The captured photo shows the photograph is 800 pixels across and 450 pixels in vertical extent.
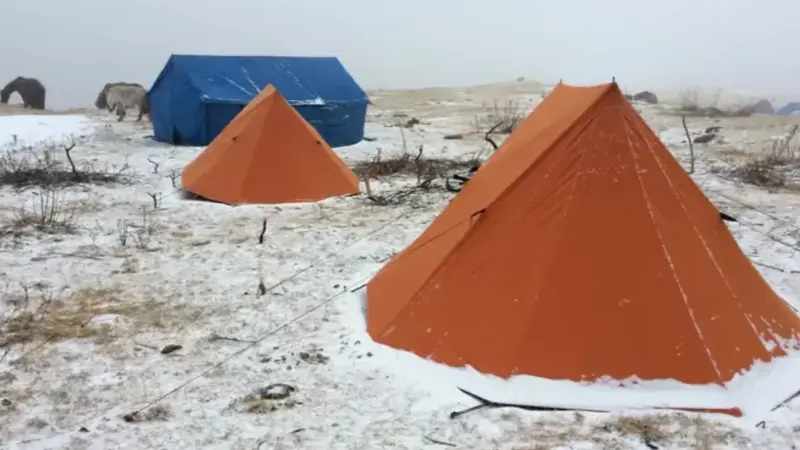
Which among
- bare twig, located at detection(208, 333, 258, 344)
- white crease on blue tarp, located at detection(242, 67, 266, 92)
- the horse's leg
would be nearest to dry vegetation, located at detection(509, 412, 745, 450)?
bare twig, located at detection(208, 333, 258, 344)

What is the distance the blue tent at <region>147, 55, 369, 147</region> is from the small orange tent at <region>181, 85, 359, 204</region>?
187 inches

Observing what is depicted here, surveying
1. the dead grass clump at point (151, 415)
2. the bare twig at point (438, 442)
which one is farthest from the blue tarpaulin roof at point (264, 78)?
the bare twig at point (438, 442)

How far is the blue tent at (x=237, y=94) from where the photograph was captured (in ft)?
45.1

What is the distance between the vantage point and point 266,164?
8844mm

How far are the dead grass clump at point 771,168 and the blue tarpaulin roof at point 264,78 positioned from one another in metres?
7.67

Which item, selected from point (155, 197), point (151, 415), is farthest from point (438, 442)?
point (155, 197)

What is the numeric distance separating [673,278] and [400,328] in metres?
1.58

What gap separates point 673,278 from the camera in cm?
395

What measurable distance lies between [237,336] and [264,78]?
10701 mm

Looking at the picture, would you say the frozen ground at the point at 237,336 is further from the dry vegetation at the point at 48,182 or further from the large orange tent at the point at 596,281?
the large orange tent at the point at 596,281

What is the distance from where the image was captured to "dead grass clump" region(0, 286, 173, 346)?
466 cm

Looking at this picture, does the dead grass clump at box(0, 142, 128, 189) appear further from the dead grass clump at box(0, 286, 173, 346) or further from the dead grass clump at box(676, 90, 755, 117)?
the dead grass clump at box(676, 90, 755, 117)

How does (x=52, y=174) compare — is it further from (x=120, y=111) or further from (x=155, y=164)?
(x=120, y=111)

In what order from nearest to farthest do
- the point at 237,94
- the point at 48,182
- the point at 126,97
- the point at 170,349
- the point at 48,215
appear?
the point at 170,349, the point at 48,215, the point at 48,182, the point at 237,94, the point at 126,97
